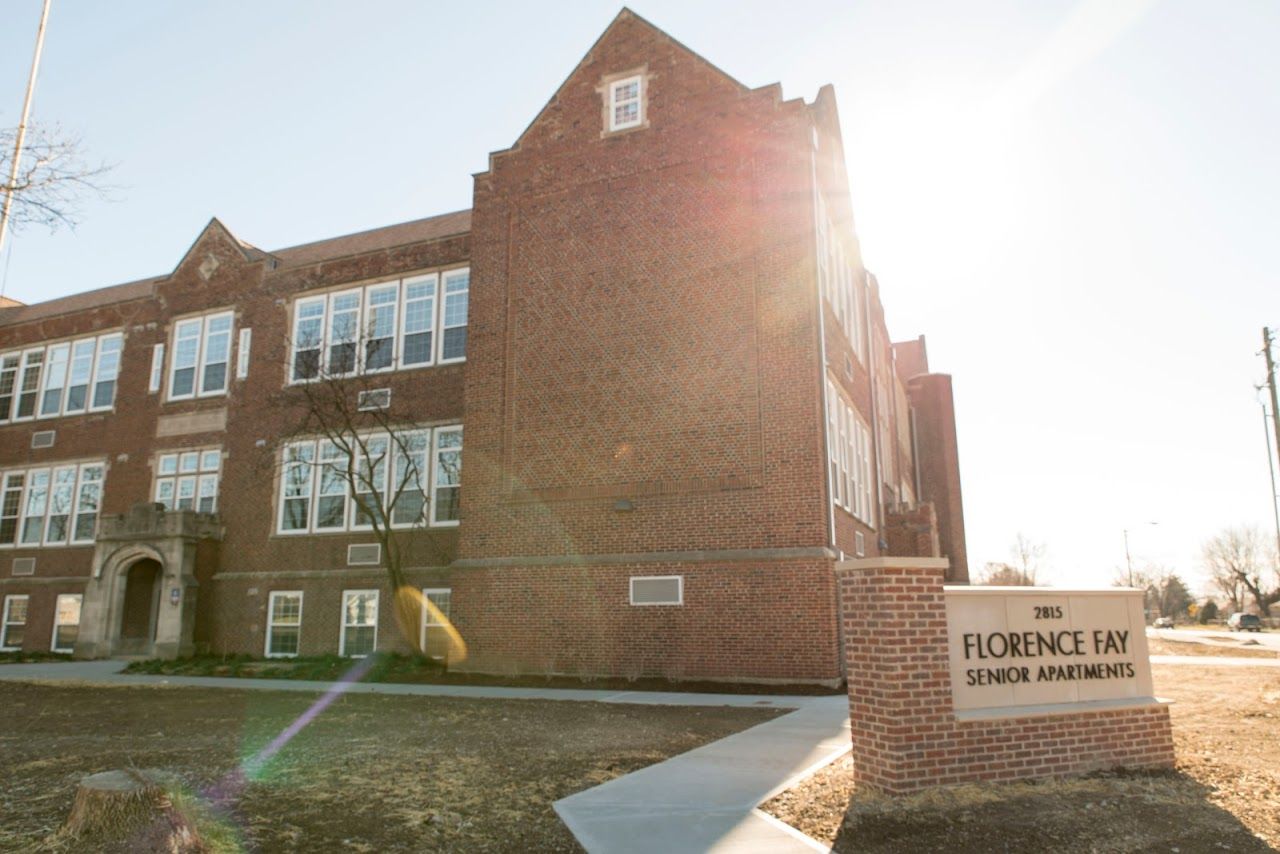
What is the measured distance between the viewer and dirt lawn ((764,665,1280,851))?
5.43 m

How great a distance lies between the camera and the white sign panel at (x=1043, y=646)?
282 inches

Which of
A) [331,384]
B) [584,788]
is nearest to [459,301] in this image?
[331,384]

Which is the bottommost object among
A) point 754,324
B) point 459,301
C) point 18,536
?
point 18,536

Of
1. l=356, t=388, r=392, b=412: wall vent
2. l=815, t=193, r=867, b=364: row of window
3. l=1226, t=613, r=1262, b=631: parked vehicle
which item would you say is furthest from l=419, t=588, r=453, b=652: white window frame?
l=1226, t=613, r=1262, b=631: parked vehicle

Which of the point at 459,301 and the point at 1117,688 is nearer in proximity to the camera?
the point at 1117,688

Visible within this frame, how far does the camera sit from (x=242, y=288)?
83.3 feet

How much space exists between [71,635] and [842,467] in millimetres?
22628

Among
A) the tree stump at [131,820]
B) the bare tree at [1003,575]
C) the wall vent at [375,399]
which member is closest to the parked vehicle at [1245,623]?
the bare tree at [1003,575]

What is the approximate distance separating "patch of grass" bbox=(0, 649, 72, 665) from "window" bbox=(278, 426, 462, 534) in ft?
24.4

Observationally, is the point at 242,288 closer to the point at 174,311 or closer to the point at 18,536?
the point at 174,311

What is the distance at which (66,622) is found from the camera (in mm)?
25406

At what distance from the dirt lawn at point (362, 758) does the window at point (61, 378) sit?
16.0m

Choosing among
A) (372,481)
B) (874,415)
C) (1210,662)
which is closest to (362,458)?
(372,481)

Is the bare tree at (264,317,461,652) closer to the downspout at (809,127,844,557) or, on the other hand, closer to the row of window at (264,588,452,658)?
the row of window at (264,588,452,658)
